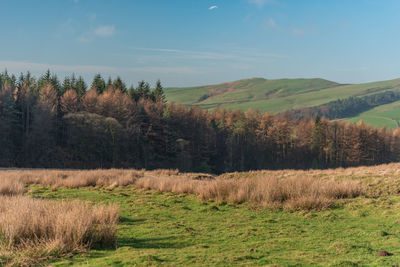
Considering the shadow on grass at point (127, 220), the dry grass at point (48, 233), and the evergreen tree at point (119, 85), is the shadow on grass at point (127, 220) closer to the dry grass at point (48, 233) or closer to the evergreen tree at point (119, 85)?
the dry grass at point (48, 233)

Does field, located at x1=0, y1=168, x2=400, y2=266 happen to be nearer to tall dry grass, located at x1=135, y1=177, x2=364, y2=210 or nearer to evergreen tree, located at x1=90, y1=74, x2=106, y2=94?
tall dry grass, located at x1=135, y1=177, x2=364, y2=210

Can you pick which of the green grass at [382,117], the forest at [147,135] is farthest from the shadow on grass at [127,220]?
the green grass at [382,117]

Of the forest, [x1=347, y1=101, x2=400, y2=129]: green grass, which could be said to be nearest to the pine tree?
the forest

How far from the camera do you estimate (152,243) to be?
7.96 m

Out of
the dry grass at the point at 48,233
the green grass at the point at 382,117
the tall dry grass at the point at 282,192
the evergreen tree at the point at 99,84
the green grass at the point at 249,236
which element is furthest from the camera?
the green grass at the point at 382,117

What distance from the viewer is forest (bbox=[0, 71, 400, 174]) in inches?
2436

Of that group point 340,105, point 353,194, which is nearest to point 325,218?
point 353,194

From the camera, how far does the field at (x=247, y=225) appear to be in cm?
645

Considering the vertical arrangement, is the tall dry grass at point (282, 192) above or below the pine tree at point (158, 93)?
below

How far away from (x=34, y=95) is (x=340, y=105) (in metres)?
177

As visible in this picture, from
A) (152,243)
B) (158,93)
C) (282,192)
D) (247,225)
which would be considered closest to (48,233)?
(152,243)

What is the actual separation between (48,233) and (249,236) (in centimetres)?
477

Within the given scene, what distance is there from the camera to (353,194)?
1562cm

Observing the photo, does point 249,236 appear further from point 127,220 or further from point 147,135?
point 147,135
